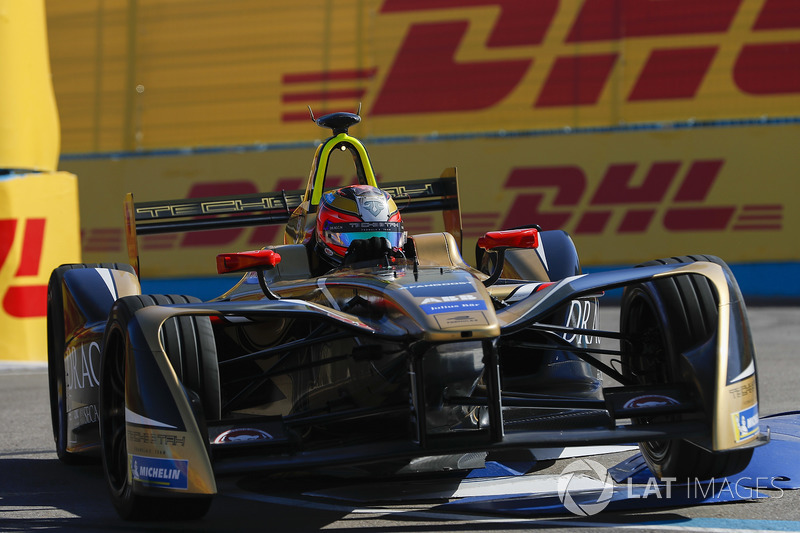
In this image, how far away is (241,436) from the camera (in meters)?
4.46

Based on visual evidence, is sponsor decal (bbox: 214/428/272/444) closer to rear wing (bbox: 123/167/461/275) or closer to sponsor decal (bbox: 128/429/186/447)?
sponsor decal (bbox: 128/429/186/447)

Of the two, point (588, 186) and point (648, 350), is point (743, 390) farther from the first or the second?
point (588, 186)

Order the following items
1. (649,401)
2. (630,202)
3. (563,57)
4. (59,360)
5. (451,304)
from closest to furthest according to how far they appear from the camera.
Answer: (451,304), (649,401), (59,360), (630,202), (563,57)

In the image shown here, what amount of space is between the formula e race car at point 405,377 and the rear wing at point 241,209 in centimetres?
175

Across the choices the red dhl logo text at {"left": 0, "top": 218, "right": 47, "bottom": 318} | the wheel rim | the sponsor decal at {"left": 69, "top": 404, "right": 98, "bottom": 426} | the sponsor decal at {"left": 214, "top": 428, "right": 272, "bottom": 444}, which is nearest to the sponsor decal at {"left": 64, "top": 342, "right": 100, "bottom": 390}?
the sponsor decal at {"left": 69, "top": 404, "right": 98, "bottom": 426}

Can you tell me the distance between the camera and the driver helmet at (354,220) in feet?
20.2

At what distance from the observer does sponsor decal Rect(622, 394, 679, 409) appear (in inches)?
182

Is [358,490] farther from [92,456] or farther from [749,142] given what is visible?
[749,142]

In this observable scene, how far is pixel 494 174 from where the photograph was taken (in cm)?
1716

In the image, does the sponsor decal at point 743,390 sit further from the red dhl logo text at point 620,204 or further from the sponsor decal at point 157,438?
the red dhl logo text at point 620,204

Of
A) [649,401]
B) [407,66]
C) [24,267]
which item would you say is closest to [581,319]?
[649,401]

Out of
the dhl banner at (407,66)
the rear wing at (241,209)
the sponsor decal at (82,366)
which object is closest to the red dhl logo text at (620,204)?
the dhl banner at (407,66)

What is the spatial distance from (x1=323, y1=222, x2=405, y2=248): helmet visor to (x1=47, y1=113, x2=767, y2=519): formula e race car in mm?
343

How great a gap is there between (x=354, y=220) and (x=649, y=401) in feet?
7.07
